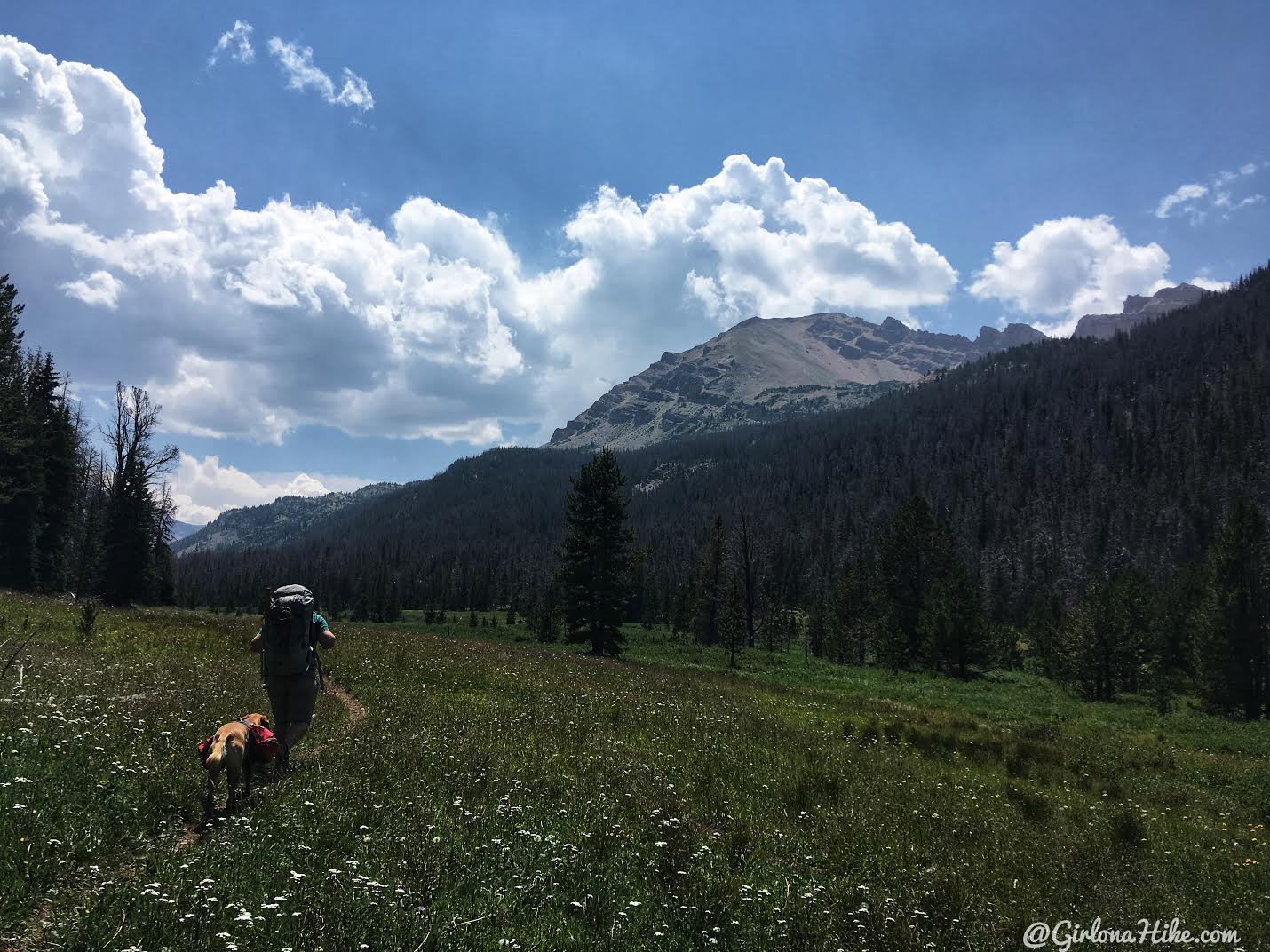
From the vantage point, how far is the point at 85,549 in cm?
4759

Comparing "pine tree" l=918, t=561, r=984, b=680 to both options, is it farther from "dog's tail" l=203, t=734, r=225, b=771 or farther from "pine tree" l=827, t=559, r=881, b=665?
"dog's tail" l=203, t=734, r=225, b=771

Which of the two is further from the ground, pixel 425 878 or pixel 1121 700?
pixel 425 878

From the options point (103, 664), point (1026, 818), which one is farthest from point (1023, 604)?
point (103, 664)

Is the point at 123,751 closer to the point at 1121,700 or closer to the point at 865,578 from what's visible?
the point at 1121,700

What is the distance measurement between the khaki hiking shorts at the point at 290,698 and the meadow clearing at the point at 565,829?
0.68 m

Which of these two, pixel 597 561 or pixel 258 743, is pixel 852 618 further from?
pixel 258 743

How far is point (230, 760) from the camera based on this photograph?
22.8ft

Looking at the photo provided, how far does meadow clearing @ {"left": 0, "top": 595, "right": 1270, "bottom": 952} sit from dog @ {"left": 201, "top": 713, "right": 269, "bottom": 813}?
1.14ft

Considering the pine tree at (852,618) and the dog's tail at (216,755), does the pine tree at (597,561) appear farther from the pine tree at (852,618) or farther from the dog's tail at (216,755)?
the pine tree at (852,618)

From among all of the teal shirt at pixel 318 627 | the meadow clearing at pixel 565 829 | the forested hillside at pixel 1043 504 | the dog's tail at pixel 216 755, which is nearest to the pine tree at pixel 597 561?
the meadow clearing at pixel 565 829

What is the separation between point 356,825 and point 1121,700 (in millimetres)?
44696

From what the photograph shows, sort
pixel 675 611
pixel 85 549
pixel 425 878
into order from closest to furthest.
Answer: pixel 425 878 < pixel 85 549 < pixel 675 611

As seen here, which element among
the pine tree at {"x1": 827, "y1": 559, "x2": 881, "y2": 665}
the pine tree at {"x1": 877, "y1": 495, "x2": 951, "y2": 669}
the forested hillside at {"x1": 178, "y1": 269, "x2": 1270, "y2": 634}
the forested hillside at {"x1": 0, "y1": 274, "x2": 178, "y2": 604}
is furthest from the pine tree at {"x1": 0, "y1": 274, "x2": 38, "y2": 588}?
the forested hillside at {"x1": 178, "y1": 269, "x2": 1270, "y2": 634}

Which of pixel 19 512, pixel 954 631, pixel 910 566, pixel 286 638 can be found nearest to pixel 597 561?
pixel 954 631
